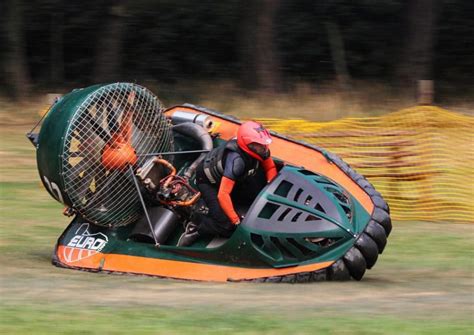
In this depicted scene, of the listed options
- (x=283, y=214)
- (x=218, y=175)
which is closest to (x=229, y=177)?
(x=218, y=175)

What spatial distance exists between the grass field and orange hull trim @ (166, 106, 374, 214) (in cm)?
76

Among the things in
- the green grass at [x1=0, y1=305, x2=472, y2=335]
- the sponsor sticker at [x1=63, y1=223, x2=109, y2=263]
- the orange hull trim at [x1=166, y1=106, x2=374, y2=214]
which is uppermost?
the green grass at [x1=0, y1=305, x2=472, y2=335]

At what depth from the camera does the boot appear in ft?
32.2

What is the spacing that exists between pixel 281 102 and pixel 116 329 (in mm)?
15168

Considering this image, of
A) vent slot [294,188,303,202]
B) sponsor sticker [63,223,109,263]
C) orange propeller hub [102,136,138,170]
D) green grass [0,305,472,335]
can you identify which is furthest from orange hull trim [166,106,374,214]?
green grass [0,305,472,335]

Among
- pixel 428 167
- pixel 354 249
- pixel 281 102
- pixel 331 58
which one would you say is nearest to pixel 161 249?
pixel 354 249

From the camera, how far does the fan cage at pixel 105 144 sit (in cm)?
969

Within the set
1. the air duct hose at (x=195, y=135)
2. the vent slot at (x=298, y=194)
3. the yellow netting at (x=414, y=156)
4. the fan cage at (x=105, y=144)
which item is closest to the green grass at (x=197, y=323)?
the vent slot at (x=298, y=194)

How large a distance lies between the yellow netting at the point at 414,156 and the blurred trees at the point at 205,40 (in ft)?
27.4

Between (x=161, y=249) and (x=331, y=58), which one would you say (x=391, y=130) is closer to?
(x=161, y=249)

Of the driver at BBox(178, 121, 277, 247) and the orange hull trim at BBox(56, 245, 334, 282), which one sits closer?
the orange hull trim at BBox(56, 245, 334, 282)

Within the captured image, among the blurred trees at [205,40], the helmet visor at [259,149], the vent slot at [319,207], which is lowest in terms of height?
the blurred trees at [205,40]

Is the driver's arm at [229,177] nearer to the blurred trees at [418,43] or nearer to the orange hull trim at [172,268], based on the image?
the orange hull trim at [172,268]

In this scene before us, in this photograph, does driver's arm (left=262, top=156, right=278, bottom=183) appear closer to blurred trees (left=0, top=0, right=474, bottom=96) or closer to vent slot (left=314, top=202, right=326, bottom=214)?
vent slot (left=314, top=202, right=326, bottom=214)
